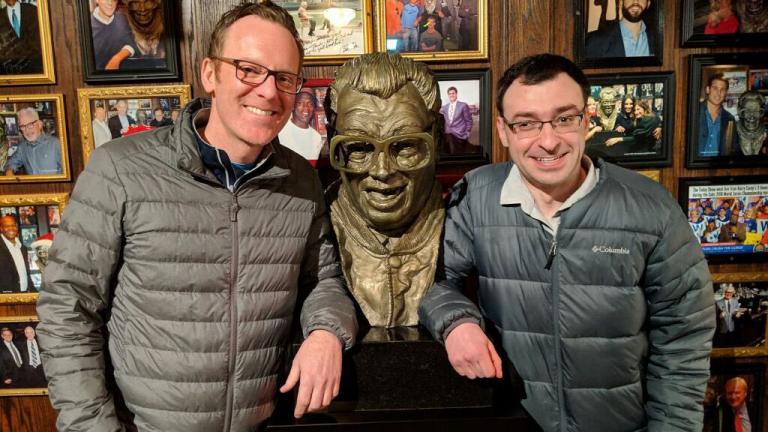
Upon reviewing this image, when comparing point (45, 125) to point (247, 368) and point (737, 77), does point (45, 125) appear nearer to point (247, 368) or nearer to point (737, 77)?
point (247, 368)

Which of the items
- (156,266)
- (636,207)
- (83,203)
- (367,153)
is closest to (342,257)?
(367,153)

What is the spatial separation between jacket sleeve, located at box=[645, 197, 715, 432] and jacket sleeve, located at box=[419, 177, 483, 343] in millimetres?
577

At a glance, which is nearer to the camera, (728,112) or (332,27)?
(332,27)

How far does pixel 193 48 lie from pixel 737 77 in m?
2.50

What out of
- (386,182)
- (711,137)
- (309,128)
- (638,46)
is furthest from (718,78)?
(309,128)

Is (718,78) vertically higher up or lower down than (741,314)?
higher up

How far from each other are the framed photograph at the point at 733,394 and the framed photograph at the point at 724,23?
1.54 meters

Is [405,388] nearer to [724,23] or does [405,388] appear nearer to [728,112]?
[728,112]

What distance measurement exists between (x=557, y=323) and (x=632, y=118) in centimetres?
127

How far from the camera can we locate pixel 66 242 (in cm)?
140

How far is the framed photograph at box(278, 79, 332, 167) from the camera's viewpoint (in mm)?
2357

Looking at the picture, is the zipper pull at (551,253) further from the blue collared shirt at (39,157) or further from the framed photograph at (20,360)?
the framed photograph at (20,360)

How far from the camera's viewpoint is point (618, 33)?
7.60 ft

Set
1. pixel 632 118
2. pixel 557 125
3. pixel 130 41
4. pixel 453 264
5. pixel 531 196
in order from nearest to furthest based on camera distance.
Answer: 1. pixel 557 125
2. pixel 531 196
3. pixel 453 264
4. pixel 130 41
5. pixel 632 118
